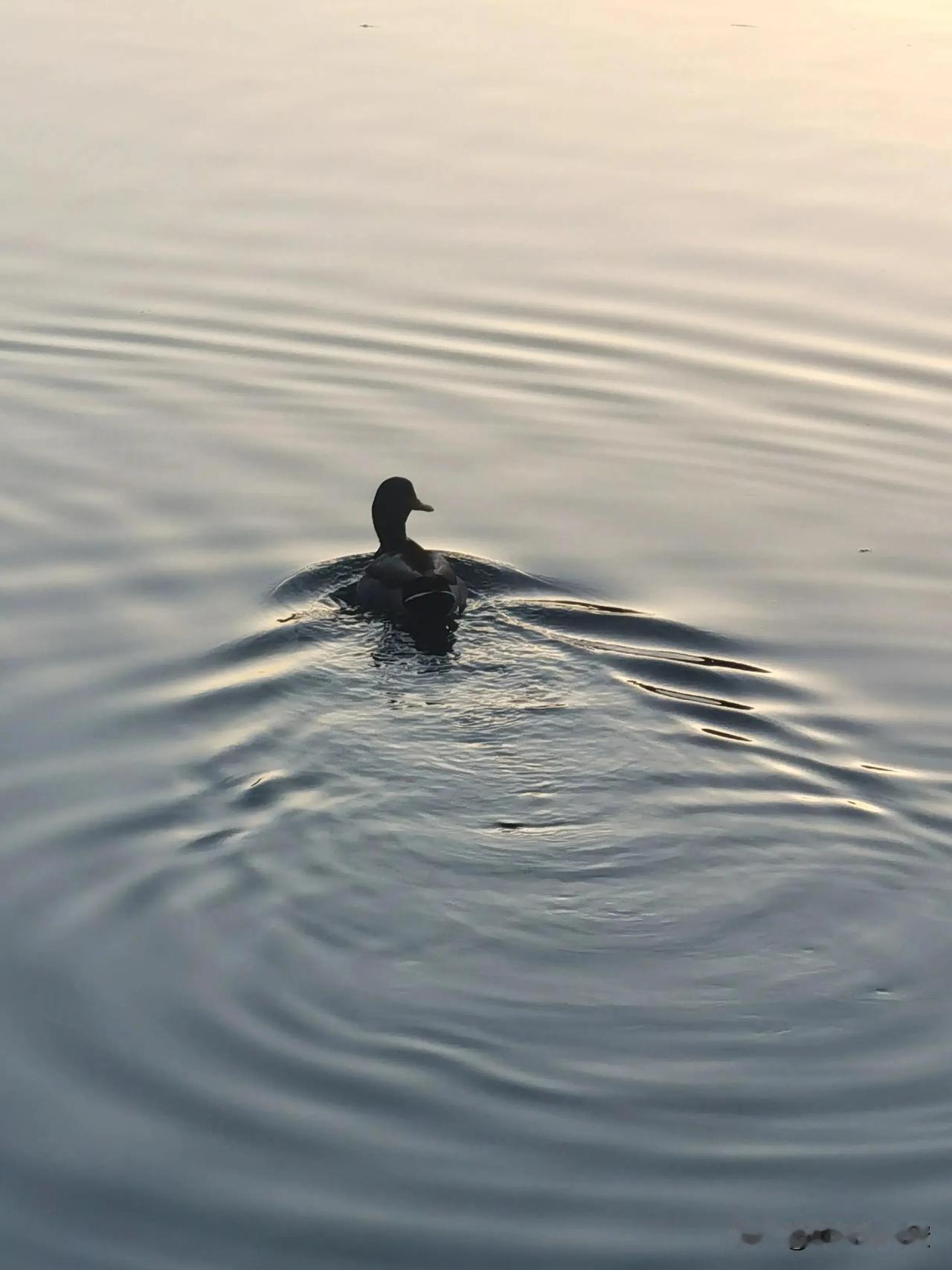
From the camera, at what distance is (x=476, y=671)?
1132 centimetres

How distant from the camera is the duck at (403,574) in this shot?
38.7 feet

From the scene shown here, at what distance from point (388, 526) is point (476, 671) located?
1816mm

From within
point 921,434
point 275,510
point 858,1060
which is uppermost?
point 921,434

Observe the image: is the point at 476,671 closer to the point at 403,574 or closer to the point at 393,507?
the point at 403,574

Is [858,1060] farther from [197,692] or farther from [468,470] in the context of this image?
[468,470]

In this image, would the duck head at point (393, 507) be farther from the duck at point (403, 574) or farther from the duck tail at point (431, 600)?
the duck tail at point (431, 600)

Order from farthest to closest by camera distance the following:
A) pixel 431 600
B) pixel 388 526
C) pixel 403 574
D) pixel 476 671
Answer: pixel 388 526 → pixel 403 574 → pixel 431 600 → pixel 476 671

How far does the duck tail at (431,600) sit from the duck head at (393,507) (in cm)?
87

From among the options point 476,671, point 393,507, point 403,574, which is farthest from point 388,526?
point 476,671

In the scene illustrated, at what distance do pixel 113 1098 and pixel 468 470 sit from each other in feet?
24.8

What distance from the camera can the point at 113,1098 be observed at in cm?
721

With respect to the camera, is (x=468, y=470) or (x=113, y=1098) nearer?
(x=113, y=1098)

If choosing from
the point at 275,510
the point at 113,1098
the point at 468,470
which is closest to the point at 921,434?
the point at 468,470

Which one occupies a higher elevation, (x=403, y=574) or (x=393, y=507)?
(x=393, y=507)
